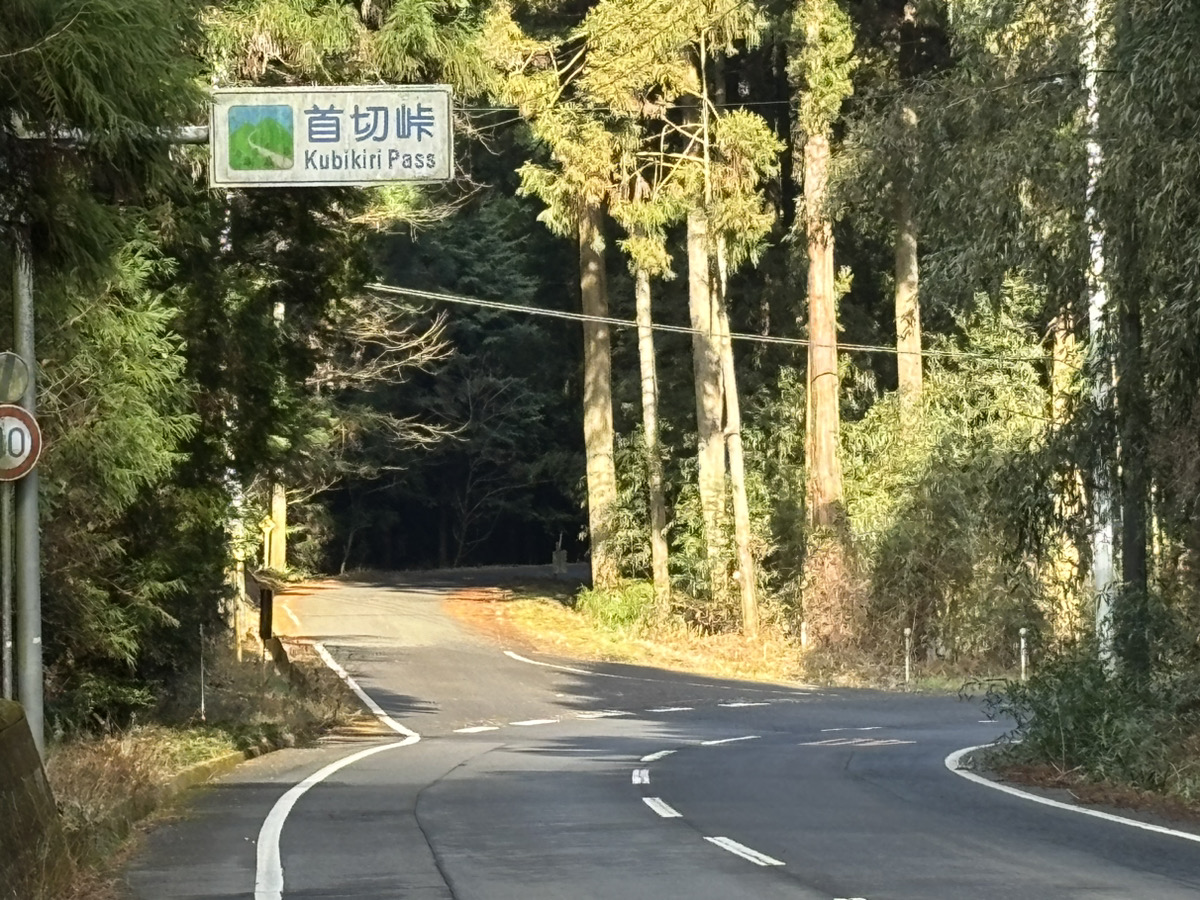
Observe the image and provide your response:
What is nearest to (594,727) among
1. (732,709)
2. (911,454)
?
(732,709)

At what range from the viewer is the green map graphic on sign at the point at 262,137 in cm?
1110

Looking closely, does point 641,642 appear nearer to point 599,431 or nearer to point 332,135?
point 599,431

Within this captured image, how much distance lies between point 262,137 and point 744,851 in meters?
5.70

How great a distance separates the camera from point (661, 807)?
1408cm

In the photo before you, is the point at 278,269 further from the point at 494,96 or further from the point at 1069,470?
the point at 494,96

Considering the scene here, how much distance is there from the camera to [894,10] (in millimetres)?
39812

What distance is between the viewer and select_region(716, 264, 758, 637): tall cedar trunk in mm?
37219

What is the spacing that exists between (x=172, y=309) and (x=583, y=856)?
25.3ft

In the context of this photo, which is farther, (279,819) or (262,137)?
(279,819)

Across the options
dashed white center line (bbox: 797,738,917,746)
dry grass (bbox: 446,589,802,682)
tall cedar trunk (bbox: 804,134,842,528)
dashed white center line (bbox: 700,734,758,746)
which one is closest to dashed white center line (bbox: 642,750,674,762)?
dashed white center line (bbox: 700,734,758,746)

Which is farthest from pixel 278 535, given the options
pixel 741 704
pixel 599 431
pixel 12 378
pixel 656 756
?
pixel 12 378

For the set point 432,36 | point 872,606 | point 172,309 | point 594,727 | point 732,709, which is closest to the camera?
point 172,309

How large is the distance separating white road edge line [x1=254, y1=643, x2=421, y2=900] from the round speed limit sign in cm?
317

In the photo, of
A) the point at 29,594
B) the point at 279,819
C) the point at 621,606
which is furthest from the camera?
the point at 621,606
